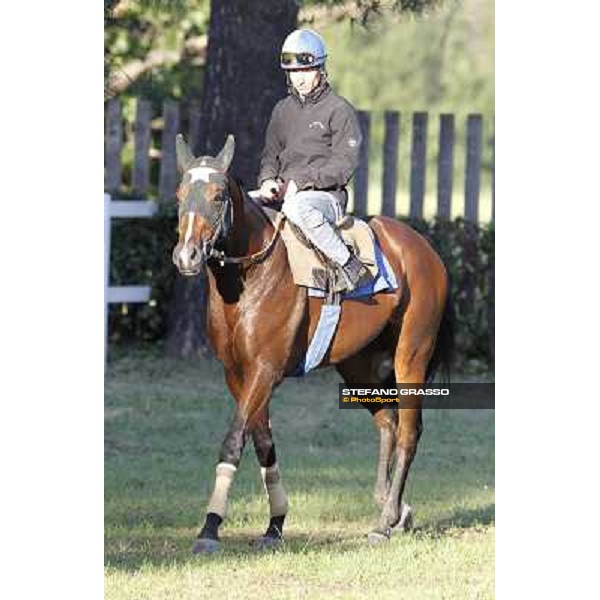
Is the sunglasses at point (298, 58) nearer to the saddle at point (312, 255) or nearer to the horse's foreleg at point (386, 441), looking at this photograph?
the saddle at point (312, 255)

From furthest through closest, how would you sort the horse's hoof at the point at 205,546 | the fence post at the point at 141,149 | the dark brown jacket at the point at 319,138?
1. the fence post at the point at 141,149
2. the dark brown jacket at the point at 319,138
3. the horse's hoof at the point at 205,546

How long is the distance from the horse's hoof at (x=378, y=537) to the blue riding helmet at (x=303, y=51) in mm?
2223

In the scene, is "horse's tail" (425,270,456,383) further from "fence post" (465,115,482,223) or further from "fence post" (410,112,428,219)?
"fence post" (465,115,482,223)

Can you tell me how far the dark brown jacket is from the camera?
887 cm

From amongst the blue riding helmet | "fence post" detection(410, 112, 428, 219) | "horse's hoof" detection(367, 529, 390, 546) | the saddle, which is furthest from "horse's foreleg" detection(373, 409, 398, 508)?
"fence post" detection(410, 112, 428, 219)

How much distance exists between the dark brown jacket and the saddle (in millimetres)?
185

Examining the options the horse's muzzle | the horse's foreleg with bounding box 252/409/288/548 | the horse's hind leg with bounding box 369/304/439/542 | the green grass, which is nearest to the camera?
the horse's muzzle

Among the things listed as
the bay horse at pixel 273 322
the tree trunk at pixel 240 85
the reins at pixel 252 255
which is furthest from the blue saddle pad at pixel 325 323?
the tree trunk at pixel 240 85

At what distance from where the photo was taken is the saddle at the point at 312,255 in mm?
8828

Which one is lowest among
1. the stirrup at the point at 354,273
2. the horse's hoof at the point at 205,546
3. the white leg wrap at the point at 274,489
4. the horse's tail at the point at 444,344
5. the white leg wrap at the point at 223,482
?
the horse's hoof at the point at 205,546

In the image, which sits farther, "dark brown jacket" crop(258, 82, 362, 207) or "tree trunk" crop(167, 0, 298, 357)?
"tree trunk" crop(167, 0, 298, 357)

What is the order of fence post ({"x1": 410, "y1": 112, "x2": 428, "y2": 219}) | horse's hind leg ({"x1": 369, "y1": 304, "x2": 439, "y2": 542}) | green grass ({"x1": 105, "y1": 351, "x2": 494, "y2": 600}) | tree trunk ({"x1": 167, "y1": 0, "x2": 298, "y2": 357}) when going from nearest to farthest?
1. green grass ({"x1": 105, "y1": 351, "x2": 494, "y2": 600})
2. horse's hind leg ({"x1": 369, "y1": 304, "x2": 439, "y2": 542})
3. tree trunk ({"x1": 167, "y1": 0, "x2": 298, "y2": 357})
4. fence post ({"x1": 410, "y1": 112, "x2": 428, "y2": 219})

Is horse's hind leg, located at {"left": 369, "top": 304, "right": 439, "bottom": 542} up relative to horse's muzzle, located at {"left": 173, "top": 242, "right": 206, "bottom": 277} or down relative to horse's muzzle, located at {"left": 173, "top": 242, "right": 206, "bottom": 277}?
down
